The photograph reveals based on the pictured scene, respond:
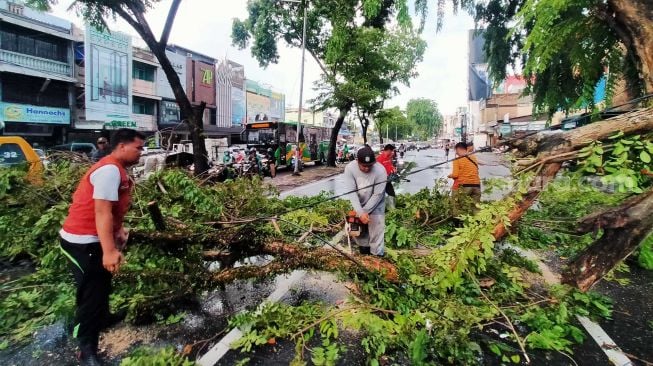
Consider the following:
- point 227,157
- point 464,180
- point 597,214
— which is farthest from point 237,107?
point 597,214

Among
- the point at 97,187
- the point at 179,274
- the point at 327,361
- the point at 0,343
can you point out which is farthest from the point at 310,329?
the point at 0,343

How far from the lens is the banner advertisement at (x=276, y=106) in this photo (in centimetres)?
4884

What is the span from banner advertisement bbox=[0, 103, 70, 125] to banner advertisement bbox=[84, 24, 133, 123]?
1.39 meters

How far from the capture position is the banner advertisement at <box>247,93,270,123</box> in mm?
43231

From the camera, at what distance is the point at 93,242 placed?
2.79 metres

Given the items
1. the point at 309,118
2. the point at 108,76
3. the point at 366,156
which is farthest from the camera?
the point at 309,118

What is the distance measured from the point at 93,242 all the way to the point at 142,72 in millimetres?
30207

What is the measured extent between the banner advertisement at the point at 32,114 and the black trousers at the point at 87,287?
23460 millimetres

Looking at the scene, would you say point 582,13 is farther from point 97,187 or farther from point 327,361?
point 97,187

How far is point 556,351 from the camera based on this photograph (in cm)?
305

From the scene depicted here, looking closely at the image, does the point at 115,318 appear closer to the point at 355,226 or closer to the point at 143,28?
the point at 355,226

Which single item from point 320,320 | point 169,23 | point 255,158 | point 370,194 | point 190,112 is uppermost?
point 169,23

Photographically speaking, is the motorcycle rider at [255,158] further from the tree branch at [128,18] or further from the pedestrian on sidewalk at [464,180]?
the pedestrian on sidewalk at [464,180]

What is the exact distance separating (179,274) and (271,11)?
19.7 meters
